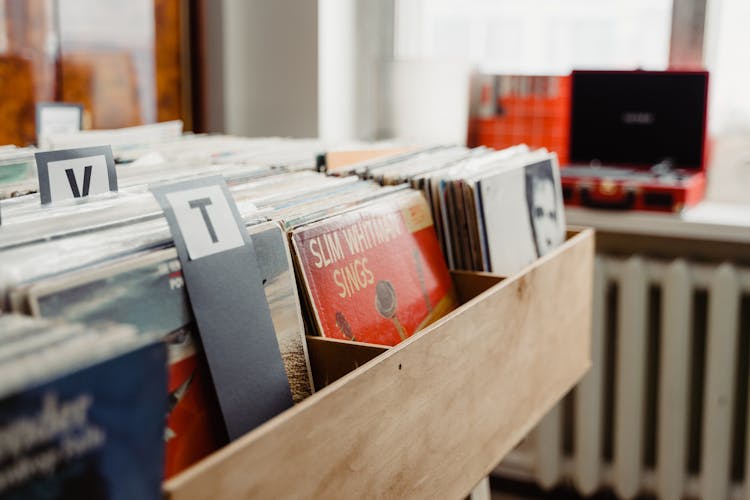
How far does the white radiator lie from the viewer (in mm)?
2184

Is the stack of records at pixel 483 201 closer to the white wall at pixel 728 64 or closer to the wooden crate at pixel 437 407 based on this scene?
the wooden crate at pixel 437 407

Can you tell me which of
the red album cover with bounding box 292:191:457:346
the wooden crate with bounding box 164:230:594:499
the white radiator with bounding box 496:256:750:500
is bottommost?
the white radiator with bounding box 496:256:750:500

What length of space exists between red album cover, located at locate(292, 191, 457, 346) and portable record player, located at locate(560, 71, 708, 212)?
114cm

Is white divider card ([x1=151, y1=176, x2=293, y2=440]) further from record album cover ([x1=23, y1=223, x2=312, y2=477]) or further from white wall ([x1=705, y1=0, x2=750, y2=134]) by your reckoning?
white wall ([x1=705, y1=0, x2=750, y2=134])

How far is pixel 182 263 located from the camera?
0.69 meters

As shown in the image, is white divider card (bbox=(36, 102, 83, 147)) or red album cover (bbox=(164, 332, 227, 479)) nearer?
red album cover (bbox=(164, 332, 227, 479))

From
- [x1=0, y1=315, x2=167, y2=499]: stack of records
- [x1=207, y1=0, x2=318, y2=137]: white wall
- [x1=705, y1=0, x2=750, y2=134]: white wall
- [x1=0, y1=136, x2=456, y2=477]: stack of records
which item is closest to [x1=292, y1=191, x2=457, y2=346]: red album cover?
[x1=0, y1=136, x2=456, y2=477]: stack of records

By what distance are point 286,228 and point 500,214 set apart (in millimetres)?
432

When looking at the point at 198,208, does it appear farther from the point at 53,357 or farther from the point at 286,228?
Result: the point at 53,357

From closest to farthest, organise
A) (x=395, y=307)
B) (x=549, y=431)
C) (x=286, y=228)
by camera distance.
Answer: (x=286, y=228) < (x=395, y=307) < (x=549, y=431)

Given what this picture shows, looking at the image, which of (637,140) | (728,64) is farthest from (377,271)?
(728,64)

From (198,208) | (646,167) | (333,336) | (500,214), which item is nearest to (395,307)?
(333,336)

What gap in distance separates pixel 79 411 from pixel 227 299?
0.28m

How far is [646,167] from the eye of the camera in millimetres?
2318
